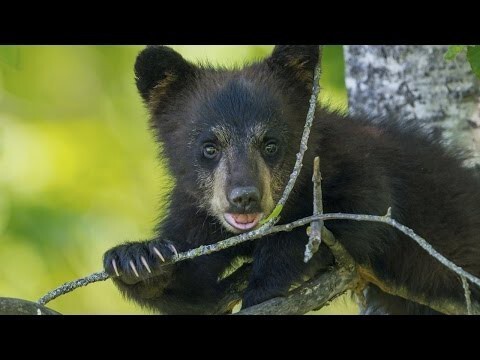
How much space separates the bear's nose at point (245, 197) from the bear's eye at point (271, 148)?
1.56 feet

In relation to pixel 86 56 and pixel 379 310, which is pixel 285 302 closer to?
pixel 379 310

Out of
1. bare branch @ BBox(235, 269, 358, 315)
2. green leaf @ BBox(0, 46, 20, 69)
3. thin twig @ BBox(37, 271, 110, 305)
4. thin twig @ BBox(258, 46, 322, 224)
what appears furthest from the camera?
bare branch @ BBox(235, 269, 358, 315)

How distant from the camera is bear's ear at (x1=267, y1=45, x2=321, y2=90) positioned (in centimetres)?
667

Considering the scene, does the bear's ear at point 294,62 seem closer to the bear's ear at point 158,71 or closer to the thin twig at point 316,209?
the bear's ear at point 158,71

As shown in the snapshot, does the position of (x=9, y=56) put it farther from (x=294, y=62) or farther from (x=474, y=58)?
(x=474, y=58)

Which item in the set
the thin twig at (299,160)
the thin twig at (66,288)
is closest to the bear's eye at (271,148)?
the thin twig at (299,160)

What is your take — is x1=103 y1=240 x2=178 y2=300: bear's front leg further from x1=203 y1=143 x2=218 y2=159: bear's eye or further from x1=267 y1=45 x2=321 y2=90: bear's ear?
x1=267 y1=45 x2=321 y2=90: bear's ear

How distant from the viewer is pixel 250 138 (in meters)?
6.18

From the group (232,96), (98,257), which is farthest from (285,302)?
(98,257)

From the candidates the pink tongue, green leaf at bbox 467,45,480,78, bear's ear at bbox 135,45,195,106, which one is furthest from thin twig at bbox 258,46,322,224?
bear's ear at bbox 135,45,195,106

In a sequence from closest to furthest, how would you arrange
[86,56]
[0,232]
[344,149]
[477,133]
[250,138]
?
[250,138] < [344,149] < [477,133] < [0,232] < [86,56]

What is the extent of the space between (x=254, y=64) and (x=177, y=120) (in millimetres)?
741

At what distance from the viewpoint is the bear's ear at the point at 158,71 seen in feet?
21.9

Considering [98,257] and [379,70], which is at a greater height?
[379,70]
